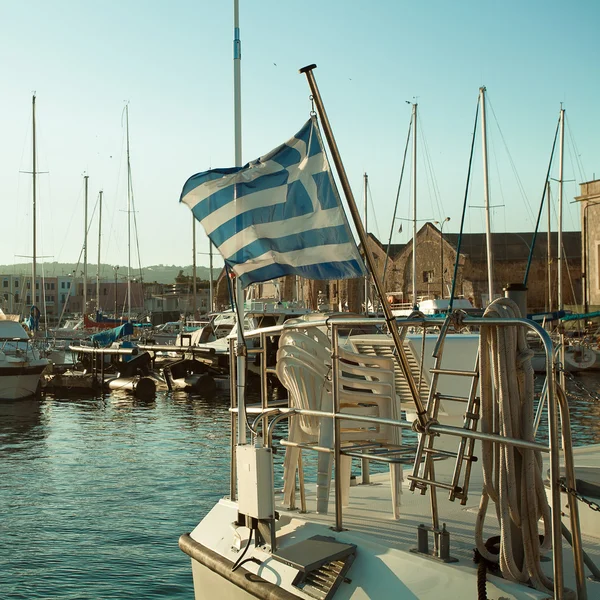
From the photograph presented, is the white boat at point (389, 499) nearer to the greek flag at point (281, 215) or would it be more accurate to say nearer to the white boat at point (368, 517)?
the white boat at point (368, 517)

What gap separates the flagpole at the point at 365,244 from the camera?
4855mm

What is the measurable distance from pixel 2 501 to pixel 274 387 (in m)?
24.2

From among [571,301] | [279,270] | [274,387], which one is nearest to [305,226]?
[279,270]

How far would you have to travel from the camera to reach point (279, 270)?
6500 mm

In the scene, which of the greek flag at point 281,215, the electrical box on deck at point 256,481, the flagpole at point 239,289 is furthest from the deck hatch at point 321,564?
the greek flag at point 281,215

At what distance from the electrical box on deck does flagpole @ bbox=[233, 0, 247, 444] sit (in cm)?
41

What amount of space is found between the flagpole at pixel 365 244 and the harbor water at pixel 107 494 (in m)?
2.14

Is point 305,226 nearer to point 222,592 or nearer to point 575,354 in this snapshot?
point 222,592

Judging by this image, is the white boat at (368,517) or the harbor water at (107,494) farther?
the harbor water at (107,494)

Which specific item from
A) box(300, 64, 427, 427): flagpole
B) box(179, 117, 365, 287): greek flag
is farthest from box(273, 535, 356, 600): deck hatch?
box(179, 117, 365, 287): greek flag

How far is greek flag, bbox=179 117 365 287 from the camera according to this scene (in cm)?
629

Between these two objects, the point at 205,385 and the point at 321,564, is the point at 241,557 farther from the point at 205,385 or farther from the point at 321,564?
the point at 205,385

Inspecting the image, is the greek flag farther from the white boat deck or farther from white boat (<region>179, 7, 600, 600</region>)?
the white boat deck

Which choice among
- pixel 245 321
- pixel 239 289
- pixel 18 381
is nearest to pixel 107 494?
pixel 239 289
